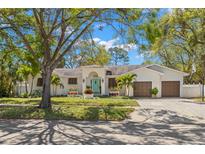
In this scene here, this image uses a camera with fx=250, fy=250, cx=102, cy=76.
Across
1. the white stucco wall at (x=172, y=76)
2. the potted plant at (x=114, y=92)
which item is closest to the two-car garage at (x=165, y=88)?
the white stucco wall at (x=172, y=76)

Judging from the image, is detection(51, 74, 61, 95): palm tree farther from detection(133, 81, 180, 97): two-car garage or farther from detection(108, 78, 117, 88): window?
detection(133, 81, 180, 97): two-car garage

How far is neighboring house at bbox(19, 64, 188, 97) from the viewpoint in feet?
89.1

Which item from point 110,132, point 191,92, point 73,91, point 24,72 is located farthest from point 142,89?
point 110,132

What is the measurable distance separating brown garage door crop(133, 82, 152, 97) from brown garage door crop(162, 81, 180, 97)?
173cm

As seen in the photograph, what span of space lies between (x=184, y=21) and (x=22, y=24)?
14231 mm

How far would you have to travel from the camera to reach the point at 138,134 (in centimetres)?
834

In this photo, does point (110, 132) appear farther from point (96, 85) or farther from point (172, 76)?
point (96, 85)

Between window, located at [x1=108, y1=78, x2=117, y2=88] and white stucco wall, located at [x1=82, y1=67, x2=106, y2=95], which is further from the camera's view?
window, located at [x1=108, y1=78, x2=117, y2=88]

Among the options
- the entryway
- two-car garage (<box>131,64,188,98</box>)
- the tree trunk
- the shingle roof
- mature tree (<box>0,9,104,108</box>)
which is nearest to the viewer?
mature tree (<box>0,9,104,108</box>)

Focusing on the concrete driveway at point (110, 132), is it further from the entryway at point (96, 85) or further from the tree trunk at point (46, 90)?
the entryway at point (96, 85)

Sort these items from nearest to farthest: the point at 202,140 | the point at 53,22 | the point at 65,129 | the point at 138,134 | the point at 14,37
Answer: the point at 202,140 < the point at 138,134 < the point at 65,129 < the point at 53,22 < the point at 14,37

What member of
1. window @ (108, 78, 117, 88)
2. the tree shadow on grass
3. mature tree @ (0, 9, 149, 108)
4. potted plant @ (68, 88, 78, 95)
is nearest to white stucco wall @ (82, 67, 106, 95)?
window @ (108, 78, 117, 88)

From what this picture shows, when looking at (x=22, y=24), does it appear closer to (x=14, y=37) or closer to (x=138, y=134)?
(x=14, y=37)

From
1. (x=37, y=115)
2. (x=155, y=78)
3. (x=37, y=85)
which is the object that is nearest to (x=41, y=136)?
(x=37, y=115)
